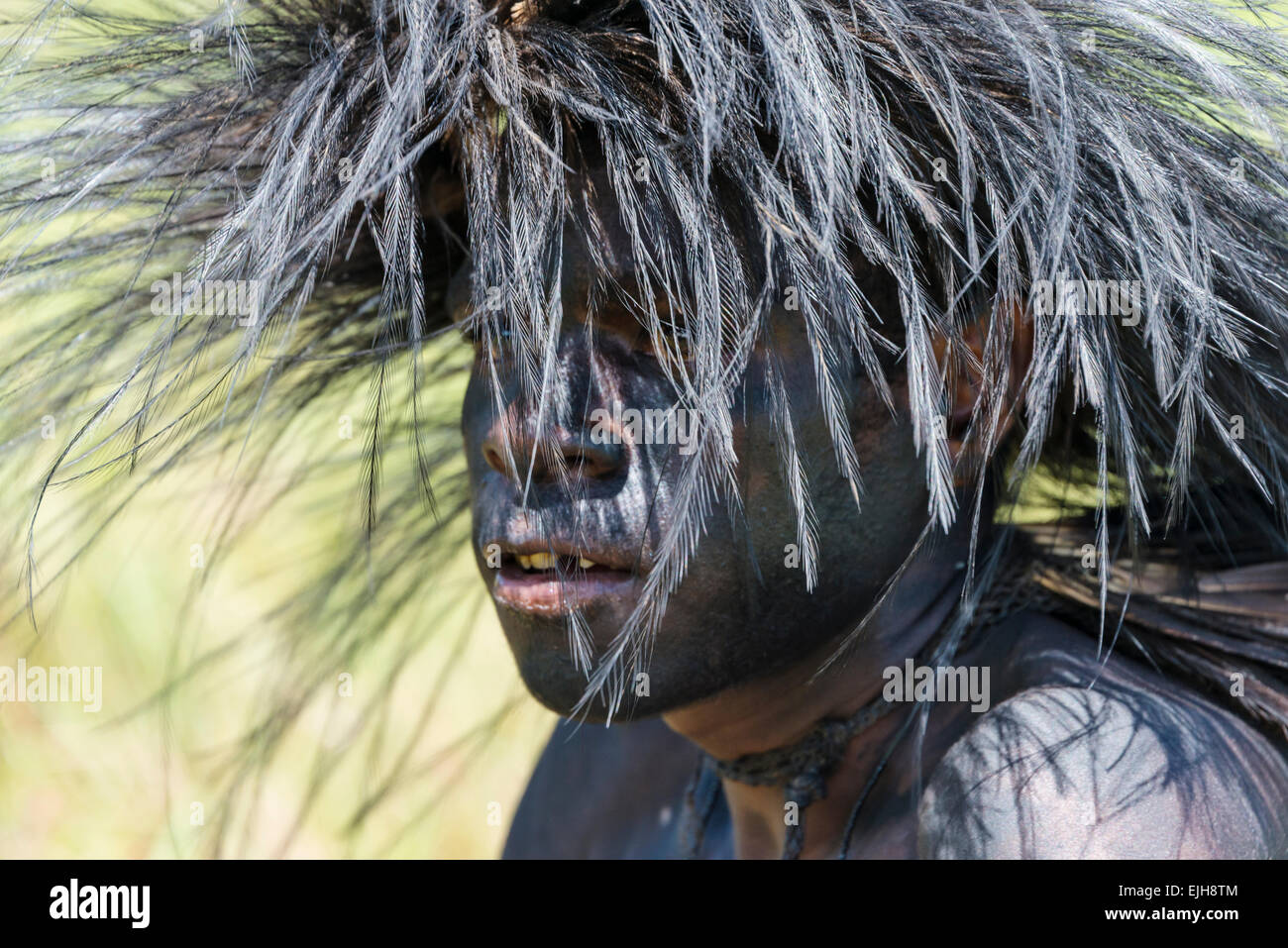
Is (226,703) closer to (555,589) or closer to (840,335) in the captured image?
(555,589)

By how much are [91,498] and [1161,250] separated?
51.3 inches

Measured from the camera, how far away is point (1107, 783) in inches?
43.6

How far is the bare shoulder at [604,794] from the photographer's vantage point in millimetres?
1810

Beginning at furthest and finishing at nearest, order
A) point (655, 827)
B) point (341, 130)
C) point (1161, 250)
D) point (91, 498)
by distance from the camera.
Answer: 1. point (655, 827)
2. point (91, 498)
3. point (341, 130)
4. point (1161, 250)

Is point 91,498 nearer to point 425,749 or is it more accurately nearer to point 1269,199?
point 425,749

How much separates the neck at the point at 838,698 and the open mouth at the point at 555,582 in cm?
17

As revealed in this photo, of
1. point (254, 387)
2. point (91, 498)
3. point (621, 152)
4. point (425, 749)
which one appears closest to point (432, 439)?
point (254, 387)

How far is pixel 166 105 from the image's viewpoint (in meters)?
1.33
